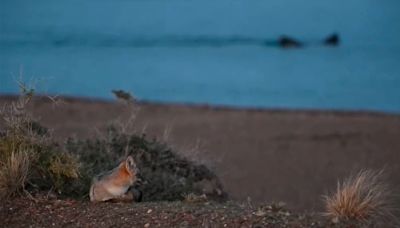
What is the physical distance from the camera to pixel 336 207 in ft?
26.1

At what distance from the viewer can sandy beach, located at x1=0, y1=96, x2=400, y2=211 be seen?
65.8 ft

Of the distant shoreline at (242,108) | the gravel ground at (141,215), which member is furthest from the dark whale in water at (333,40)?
the gravel ground at (141,215)

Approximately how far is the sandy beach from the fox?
8.31 m

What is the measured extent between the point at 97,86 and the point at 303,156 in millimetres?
15709

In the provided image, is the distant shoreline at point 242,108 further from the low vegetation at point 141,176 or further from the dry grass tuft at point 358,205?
the dry grass tuft at point 358,205

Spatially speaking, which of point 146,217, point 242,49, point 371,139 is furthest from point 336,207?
point 242,49

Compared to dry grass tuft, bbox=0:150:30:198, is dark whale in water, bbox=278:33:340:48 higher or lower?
higher

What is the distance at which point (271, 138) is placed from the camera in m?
25.9

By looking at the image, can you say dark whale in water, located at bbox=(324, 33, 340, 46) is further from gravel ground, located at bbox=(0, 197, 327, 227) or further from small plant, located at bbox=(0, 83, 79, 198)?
gravel ground, located at bbox=(0, 197, 327, 227)

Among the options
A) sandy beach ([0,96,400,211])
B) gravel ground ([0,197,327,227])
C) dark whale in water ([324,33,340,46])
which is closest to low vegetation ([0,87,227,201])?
gravel ground ([0,197,327,227])

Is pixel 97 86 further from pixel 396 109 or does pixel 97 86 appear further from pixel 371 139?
pixel 371 139

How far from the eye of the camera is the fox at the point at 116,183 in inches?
318

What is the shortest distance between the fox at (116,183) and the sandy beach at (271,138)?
27.3 feet

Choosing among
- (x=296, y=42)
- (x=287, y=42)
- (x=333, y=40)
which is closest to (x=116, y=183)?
(x=287, y=42)
